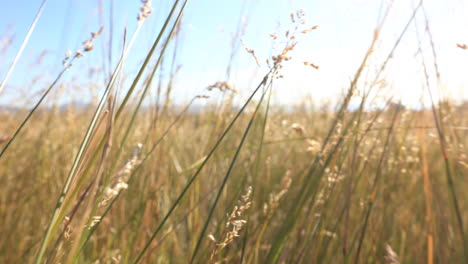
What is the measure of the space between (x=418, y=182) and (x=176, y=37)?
1.62 m

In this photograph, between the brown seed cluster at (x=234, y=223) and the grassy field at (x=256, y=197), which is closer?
the brown seed cluster at (x=234, y=223)

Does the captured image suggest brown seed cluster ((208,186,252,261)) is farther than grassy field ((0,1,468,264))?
No

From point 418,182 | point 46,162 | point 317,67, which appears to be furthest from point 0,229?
point 418,182

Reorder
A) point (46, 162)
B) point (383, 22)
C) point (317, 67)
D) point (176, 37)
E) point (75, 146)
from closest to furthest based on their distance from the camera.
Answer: point (317, 67), point (383, 22), point (176, 37), point (46, 162), point (75, 146)

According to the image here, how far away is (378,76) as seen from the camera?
0.92 meters

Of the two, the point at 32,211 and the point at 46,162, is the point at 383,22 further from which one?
the point at 46,162

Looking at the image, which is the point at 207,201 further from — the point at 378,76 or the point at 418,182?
the point at 418,182

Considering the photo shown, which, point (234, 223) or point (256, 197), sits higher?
point (234, 223)

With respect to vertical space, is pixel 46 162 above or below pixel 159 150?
below

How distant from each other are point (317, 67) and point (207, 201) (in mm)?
1114

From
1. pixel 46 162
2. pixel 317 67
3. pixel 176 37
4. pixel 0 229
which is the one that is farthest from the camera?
pixel 46 162

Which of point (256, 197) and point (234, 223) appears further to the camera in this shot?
point (256, 197)

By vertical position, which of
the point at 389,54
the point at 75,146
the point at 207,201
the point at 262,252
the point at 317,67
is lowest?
the point at 262,252

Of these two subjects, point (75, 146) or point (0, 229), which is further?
point (75, 146)
